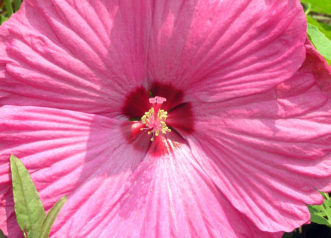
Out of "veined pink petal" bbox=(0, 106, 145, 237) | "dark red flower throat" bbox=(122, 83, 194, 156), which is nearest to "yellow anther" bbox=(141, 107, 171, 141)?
"dark red flower throat" bbox=(122, 83, 194, 156)

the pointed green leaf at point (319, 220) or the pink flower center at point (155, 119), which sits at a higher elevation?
the pink flower center at point (155, 119)

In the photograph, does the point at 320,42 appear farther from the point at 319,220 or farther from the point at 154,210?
the point at 154,210

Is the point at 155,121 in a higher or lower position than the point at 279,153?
higher

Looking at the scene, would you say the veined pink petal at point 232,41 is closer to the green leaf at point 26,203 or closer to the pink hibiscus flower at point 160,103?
the pink hibiscus flower at point 160,103

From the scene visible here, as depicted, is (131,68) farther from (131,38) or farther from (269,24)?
(269,24)

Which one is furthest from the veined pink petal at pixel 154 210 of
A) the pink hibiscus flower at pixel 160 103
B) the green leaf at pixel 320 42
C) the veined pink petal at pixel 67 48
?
the green leaf at pixel 320 42

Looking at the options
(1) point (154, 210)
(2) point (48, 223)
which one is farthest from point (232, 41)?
(2) point (48, 223)

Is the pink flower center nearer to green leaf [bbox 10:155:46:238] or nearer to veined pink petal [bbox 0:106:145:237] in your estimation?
veined pink petal [bbox 0:106:145:237]
